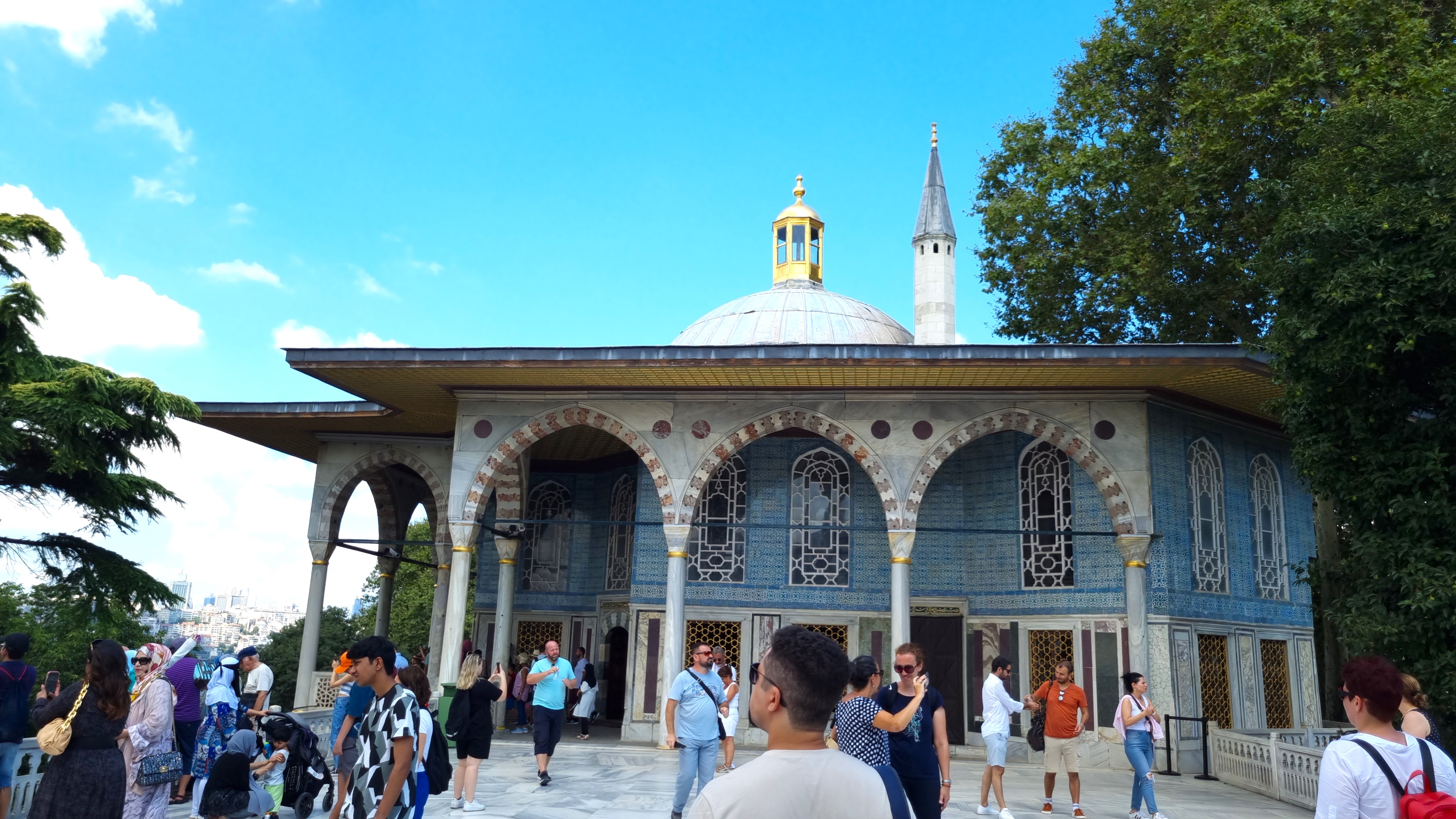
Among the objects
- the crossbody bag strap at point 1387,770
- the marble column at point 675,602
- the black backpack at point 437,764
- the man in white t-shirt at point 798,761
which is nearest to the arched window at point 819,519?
the marble column at point 675,602

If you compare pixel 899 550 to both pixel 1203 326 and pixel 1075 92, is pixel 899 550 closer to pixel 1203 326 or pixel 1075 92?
pixel 1203 326

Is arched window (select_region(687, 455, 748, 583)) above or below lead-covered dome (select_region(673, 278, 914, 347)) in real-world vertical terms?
below

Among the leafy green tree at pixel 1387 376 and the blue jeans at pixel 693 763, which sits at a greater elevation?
the leafy green tree at pixel 1387 376

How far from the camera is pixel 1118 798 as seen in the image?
9.23m

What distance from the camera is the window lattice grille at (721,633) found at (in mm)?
13727

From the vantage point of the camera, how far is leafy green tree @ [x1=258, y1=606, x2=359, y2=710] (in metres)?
33.4

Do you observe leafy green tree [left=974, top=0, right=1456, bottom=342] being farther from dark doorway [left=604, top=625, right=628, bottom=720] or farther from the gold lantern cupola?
dark doorway [left=604, top=625, right=628, bottom=720]

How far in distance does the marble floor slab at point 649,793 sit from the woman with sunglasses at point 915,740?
3.29m

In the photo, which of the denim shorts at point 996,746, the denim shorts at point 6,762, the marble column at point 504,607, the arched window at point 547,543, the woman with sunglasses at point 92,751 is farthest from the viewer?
the arched window at point 547,543

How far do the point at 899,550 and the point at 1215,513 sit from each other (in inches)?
155

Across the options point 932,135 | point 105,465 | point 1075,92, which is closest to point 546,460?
point 105,465

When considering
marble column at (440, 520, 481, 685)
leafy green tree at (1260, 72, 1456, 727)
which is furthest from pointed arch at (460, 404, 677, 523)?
leafy green tree at (1260, 72, 1456, 727)

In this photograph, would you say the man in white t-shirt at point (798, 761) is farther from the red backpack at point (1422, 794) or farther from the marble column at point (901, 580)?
the marble column at point (901, 580)

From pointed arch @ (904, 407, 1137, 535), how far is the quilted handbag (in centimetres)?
867
